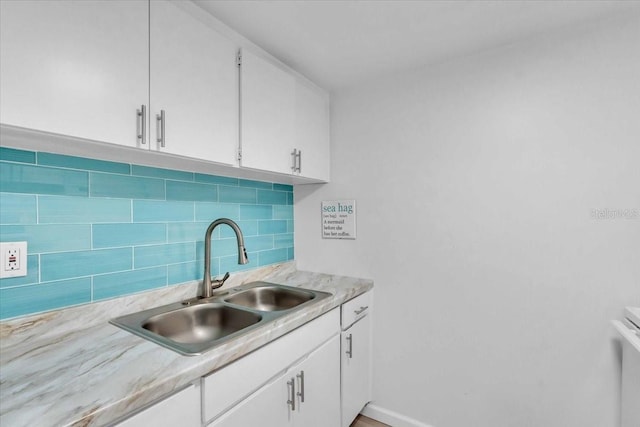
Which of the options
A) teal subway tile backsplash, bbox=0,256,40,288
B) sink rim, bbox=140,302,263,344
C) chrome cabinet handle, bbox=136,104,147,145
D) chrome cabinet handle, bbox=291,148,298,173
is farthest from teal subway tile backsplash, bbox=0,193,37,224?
chrome cabinet handle, bbox=291,148,298,173

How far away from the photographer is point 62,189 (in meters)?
1.19

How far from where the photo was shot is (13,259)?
1062mm

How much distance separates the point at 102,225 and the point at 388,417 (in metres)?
1.98

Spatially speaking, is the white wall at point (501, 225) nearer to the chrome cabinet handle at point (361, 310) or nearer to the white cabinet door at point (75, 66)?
the chrome cabinet handle at point (361, 310)

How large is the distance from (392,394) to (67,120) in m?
2.18

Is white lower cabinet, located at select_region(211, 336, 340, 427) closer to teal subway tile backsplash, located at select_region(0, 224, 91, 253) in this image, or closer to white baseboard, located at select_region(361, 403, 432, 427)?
white baseboard, located at select_region(361, 403, 432, 427)

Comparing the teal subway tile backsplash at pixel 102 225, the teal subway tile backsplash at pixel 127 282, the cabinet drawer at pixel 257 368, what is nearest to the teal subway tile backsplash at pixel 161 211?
the teal subway tile backsplash at pixel 102 225

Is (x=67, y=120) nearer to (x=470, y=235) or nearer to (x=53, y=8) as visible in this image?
(x=53, y=8)

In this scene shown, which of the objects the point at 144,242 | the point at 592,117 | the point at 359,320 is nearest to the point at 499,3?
the point at 592,117

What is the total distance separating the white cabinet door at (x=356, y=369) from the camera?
1764mm

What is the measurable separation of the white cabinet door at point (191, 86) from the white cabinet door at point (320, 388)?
1043mm

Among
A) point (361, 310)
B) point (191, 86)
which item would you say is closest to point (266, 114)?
point (191, 86)

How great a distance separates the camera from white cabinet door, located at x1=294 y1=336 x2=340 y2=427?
4.61ft

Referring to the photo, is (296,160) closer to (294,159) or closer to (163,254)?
(294,159)
